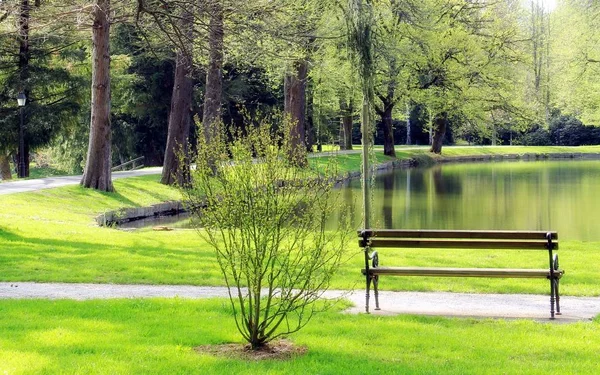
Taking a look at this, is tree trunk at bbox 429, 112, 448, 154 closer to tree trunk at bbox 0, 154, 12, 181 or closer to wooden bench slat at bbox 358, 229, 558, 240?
tree trunk at bbox 0, 154, 12, 181

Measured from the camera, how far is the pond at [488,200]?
67.3 feet

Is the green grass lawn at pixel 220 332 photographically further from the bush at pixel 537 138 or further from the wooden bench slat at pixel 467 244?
the bush at pixel 537 138

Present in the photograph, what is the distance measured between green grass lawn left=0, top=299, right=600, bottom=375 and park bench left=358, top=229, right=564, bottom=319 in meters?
0.61

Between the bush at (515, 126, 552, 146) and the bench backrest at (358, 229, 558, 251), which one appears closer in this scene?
the bench backrest at (358, 229, 558, 251)

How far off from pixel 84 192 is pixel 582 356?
18.5 metres

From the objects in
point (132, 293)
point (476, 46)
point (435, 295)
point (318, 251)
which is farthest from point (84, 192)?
point (476, 46)

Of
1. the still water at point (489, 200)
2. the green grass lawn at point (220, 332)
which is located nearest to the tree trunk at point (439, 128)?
the still water at point (489, 200)

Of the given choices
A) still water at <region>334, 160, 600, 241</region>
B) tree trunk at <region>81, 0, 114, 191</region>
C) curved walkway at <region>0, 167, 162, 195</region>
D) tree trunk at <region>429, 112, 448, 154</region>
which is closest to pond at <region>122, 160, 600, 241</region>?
still water at <region>334, 160, 600, 241</region>

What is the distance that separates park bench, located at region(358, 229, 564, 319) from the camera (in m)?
8.16

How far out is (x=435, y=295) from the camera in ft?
30.9

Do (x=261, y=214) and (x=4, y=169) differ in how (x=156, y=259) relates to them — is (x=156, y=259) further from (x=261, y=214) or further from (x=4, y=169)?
(x=4, y=169)

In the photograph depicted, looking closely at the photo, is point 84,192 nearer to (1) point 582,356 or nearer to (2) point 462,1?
(1) point 582,356

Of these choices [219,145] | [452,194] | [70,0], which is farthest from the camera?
[452,194]

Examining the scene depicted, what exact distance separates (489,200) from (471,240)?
746 inches
